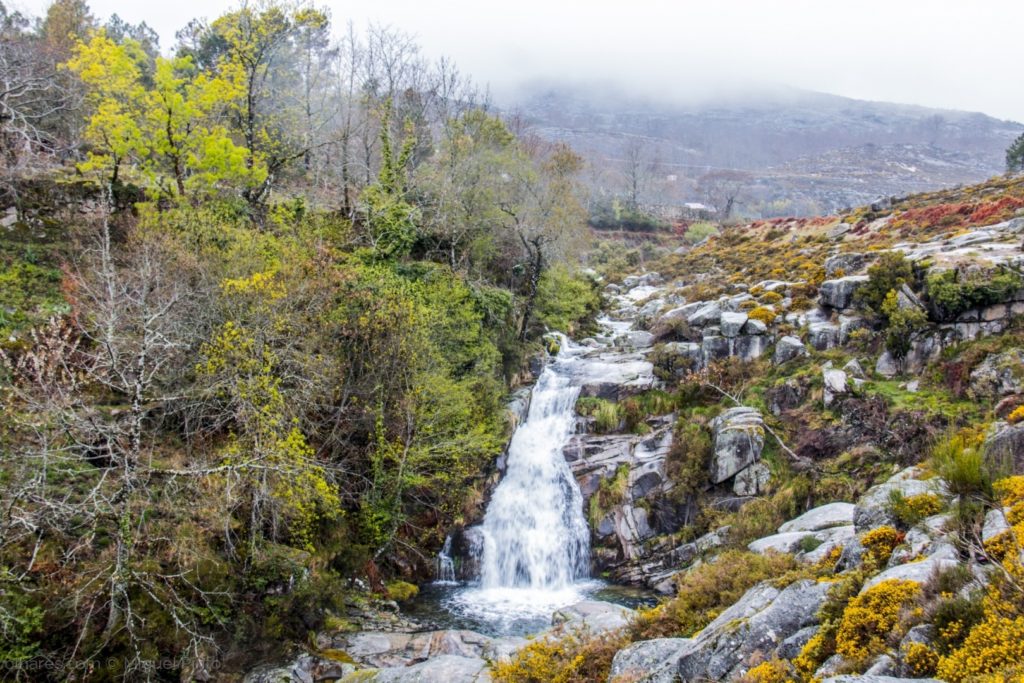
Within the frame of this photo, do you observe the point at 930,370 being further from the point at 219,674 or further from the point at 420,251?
the point at 219,674

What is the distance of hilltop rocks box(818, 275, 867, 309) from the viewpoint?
67.8 ft

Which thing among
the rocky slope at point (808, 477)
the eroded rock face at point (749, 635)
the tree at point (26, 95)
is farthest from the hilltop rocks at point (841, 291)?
the tree at point (26, 95)

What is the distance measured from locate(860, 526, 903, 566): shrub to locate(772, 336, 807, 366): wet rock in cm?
1398

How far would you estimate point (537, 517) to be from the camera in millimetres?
18094

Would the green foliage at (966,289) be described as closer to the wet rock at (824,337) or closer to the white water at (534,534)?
the wet rock at (824,337)

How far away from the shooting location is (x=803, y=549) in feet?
33.2

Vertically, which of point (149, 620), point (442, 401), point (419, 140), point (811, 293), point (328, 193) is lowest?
point (149, 620)

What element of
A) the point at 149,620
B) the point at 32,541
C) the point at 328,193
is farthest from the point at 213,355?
the point at 328,193

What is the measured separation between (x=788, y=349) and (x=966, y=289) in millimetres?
5456

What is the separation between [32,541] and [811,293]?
26458mm

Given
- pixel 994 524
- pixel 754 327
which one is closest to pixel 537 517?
pixel 754 327

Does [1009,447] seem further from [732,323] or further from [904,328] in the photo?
[732,323]

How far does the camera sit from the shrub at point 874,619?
17.1ft

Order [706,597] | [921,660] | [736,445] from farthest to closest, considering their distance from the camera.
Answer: [736,445], [706,597], [921,660]
